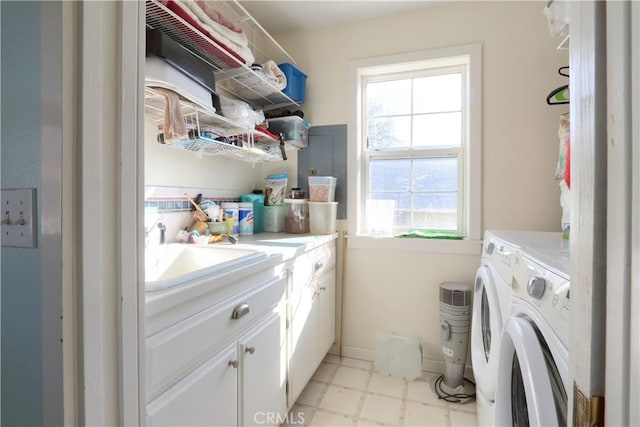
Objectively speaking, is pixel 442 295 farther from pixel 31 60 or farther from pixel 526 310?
pixel 31 60

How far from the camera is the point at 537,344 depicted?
601 mm

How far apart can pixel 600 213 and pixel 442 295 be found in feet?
5.17

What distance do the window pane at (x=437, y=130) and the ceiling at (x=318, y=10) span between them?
0.74 metres

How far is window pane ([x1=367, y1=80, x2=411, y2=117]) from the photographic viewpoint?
2119 mm

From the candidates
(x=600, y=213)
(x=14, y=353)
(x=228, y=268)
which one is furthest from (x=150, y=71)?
(x=600, y=213)

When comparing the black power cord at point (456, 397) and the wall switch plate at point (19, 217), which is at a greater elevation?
the wall switch plate at point (19, 217)

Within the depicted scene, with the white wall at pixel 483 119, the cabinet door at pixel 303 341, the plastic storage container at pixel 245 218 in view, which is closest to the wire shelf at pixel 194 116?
the plastic storage container at pixel 245 218

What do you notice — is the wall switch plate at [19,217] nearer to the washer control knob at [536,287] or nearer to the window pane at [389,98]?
the washer control knob at [536,287]

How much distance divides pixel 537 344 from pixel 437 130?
1.74 meters

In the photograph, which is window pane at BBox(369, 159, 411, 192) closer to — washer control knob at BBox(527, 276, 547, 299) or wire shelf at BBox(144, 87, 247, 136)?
wire shelf at BBox(144, 87, 247, 136)

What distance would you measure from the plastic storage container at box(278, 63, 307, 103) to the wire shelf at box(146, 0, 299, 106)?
A: 0.05 meters

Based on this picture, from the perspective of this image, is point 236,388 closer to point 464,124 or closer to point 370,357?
point 370,357

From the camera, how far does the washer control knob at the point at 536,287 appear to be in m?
0.65

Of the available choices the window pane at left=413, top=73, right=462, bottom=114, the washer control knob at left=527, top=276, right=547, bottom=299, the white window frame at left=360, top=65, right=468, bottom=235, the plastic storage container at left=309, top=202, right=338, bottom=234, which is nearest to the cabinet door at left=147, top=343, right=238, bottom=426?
the washer control knob at left=527, top=276, right=547, bottom=299
